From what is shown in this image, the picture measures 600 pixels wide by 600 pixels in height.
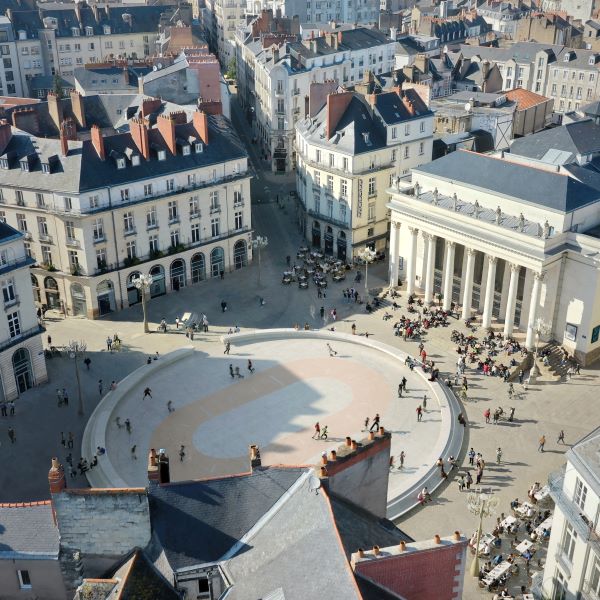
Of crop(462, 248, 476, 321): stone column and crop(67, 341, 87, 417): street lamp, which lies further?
crop(462, 248, 476, 321): stone column

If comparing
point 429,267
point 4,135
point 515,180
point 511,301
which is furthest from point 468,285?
point 4,135

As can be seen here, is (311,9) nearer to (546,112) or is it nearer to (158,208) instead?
(546,112)

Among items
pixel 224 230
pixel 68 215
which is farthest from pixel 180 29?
pixel 68 215

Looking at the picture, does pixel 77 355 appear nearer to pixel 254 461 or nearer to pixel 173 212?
pixel 173 212

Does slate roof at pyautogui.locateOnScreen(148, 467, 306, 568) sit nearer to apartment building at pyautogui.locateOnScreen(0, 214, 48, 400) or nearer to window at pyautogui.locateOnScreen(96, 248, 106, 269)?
apartment building at pyautogui.locateOnScreen(0, 214, 48, 400)

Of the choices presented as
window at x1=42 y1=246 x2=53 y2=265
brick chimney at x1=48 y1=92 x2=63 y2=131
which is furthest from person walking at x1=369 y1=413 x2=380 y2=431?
brick chimney at x1=48 y1=92 x2=63 y2=131

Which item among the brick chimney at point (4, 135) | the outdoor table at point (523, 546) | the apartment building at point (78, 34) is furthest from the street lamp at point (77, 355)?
the apartment building at point (78, 34)
